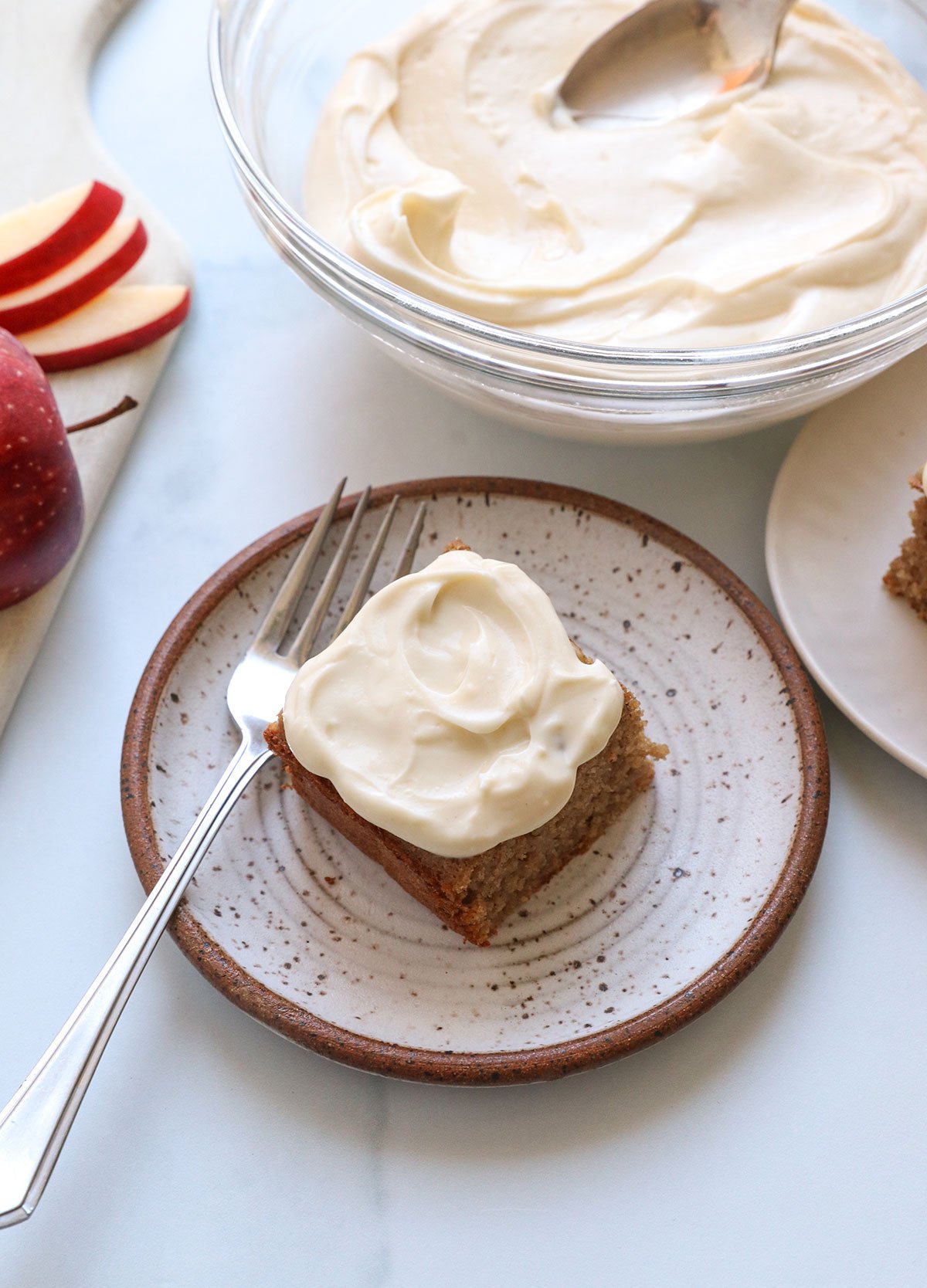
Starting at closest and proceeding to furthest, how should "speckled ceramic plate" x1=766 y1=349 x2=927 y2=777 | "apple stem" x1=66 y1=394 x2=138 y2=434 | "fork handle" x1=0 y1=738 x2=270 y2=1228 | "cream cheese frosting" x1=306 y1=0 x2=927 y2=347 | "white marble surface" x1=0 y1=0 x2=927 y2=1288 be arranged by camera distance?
"fork handle" x1=0 y1=738 x2=270 y2=1228 → "white marble surface" x1=0 y1=0 x2=927 y2=1288 → "speckled ceramic plate" x1=766 y1=349 x2=927 y2=777 → "cream cheese frosting" x1=306 y1=0 x2=927 y2=347 → "apple stem" x1=66 y1=394 x2=138 y2=434

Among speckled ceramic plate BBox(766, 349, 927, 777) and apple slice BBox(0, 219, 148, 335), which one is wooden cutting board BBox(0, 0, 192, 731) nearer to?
apple slice BBox(0, 219, 148, 335)

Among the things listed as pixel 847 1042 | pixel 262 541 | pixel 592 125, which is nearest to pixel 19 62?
pixel 592 125

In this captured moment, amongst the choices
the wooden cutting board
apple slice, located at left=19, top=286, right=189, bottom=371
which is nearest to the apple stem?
the wooden cutting board

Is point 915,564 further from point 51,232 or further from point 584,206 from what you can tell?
point 51,232

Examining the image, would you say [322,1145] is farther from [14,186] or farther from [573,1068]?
[14,186]

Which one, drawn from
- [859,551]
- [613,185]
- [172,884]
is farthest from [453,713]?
[613,185]
